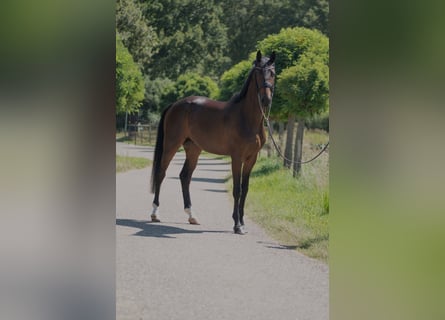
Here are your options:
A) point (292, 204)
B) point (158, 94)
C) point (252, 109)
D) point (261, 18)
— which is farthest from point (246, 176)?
point (261, 18)

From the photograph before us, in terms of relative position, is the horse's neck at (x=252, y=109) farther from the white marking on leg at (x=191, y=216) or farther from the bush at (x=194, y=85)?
the white marking on leg at (x=191, y=216)

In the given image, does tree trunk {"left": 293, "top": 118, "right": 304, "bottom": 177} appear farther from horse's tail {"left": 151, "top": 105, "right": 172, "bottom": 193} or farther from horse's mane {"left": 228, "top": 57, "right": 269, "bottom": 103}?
horse's tail {"left": 151, "top": 105, "right": 172, "bottom": 193}

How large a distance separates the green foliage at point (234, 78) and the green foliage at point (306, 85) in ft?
0.98

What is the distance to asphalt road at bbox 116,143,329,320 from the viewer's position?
301 cm

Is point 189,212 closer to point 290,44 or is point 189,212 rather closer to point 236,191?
point 236,191

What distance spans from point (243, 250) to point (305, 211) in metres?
0.64

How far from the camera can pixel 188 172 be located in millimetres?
4086

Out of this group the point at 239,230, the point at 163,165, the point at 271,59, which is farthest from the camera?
the point at 163,165

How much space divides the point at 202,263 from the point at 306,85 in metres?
1.73

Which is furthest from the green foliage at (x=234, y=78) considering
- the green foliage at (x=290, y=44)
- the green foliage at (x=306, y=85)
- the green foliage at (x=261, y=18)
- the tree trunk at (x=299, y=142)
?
the tree trunk at (x=299, y=142)

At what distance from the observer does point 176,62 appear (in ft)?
13.9

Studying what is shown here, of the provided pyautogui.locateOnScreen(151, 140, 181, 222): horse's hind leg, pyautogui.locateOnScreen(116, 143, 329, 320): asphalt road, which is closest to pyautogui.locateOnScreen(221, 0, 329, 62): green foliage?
pyautogui.locateOnScreen(151, 140, 181, 222): horse's hind leg
